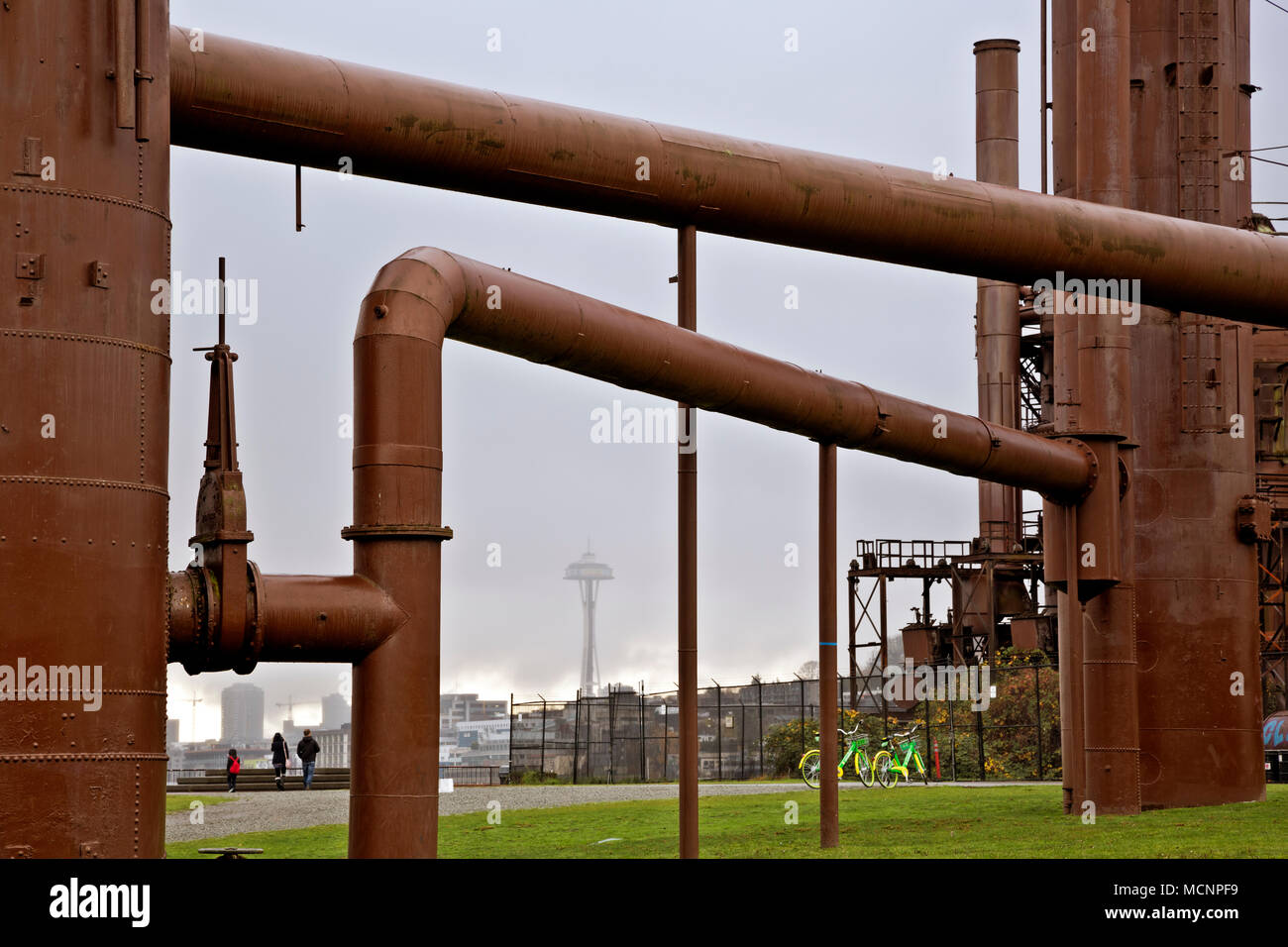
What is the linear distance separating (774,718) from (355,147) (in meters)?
43.0

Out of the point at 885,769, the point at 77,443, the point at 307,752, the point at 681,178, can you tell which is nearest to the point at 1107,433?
the point at 681,178

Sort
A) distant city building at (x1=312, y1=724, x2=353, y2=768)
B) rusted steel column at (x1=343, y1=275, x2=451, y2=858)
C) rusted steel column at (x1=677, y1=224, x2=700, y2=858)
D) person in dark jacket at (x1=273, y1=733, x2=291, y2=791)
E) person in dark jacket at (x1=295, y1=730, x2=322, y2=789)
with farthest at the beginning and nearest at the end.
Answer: distant city building at (x1=312, y1=724, x2=353, y2=768) < person in dark jacket at (x1=273, y1=733, x2=291, y2=791) < person in dark jacket at (x1=295, y1=730, x2=322, y2=789) < rusted steel column at (x1=677, y1=224, x2=700, y2=858) < rusted steel column at (x1=343, y1=275, x2=451, y2=858)

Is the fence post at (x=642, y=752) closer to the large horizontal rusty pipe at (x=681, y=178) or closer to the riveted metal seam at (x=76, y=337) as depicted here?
the large horizontal rusty pipe at (x=681, y=178)

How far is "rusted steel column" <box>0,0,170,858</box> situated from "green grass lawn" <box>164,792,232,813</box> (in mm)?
20766

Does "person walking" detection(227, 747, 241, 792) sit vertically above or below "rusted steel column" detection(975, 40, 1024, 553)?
below

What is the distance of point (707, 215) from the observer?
14430 millimetres

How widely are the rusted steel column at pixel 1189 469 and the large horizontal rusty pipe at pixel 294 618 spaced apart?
1599cm

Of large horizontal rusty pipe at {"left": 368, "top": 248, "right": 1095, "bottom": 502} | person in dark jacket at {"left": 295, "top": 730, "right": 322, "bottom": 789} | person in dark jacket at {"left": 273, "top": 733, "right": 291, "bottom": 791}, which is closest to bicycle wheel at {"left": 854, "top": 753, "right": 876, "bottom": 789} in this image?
person in dark jacket at {"left": 295, "top": 730, "right": 322, "bottom": 789}

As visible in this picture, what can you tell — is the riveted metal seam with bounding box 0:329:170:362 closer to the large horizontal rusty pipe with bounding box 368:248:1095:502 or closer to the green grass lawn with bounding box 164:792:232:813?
the large horizontal rusty pipe with bounding box 368:248:1095:502

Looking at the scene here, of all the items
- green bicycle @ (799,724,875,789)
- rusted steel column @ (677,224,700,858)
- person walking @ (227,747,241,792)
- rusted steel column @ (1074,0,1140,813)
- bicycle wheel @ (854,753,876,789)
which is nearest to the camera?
rusted steel column @ (677,224,700,858)

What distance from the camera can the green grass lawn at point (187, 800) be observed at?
31.7 meters

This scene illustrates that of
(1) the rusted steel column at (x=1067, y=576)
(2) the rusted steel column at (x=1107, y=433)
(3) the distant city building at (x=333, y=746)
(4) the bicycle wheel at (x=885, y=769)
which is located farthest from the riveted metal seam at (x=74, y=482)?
(3) the distant city building at (x=333, y=746)

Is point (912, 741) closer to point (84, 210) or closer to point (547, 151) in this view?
point (547, 151)

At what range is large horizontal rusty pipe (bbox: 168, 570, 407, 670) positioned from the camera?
11.4 metres
